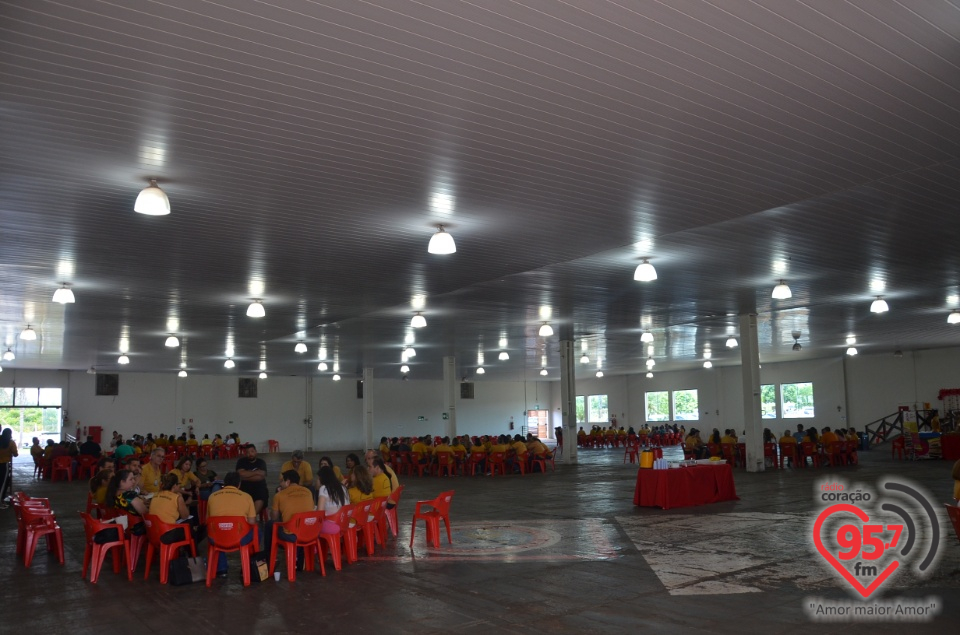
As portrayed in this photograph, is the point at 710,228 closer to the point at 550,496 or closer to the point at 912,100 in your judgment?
the point at 912,100

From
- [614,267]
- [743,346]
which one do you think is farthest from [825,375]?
[614,267]

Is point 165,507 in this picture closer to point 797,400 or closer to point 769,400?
point 797,400

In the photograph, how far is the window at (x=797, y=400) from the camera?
34875 mm

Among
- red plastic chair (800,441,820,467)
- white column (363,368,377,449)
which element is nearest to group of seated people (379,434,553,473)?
white column (363,368,377,449)

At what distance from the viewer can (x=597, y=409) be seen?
150 feet

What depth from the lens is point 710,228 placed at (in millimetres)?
10195

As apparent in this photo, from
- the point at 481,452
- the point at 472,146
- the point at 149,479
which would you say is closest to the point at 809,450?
the point at 481,452

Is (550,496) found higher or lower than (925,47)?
lower

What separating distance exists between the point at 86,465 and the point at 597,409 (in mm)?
29795

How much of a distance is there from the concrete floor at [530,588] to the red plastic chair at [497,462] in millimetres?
9439

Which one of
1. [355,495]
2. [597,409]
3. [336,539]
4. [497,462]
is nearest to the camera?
[336,539]

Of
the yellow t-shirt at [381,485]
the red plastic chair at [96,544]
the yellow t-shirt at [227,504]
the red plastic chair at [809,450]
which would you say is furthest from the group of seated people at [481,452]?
the yellow t-shirt at [227,504]

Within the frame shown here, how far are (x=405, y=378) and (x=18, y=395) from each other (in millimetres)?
17622

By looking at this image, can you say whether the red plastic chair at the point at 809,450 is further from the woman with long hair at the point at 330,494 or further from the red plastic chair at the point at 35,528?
the red plastic chair at the point at 35,528
